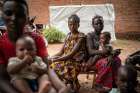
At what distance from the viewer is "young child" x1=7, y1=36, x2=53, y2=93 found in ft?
10.0

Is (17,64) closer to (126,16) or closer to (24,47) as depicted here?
(24,47)

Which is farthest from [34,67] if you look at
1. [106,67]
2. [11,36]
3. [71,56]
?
[71,56]

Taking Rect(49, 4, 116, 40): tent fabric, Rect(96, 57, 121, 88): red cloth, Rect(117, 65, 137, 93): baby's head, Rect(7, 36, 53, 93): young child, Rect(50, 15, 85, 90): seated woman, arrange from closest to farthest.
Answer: Rect(7, 36, 53, 93): young child, Rect(117, 65, 137, 93): baby's head, Rect(96, 57, 121, 88): red cloth, Rect(50, 15, 85, 90): seated woman, Rect(49, 4, 116, 40): tent fabric

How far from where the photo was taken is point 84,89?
7.02 meters

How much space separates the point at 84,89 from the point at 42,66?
3938mm

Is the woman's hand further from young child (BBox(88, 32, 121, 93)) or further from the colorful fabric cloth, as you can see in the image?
the colorful fabric cloth

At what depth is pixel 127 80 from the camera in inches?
140

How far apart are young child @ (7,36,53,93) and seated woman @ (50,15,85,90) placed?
2877mm

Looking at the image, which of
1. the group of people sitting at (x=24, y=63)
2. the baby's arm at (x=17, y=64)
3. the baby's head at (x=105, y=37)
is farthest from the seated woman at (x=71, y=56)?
the baby's arm at (x=17, y=64)

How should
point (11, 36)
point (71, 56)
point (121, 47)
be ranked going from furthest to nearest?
point (121, 47) < point (71, 56) < point (11, 36)

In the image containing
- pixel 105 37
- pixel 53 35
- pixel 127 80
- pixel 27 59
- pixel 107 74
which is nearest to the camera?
pixel 27 59

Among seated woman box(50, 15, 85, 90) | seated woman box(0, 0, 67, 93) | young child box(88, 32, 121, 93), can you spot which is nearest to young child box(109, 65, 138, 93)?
seated woman box(0, 0, 67, 93)

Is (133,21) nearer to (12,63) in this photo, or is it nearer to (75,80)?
(75,80)

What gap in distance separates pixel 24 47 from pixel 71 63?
3164mm
